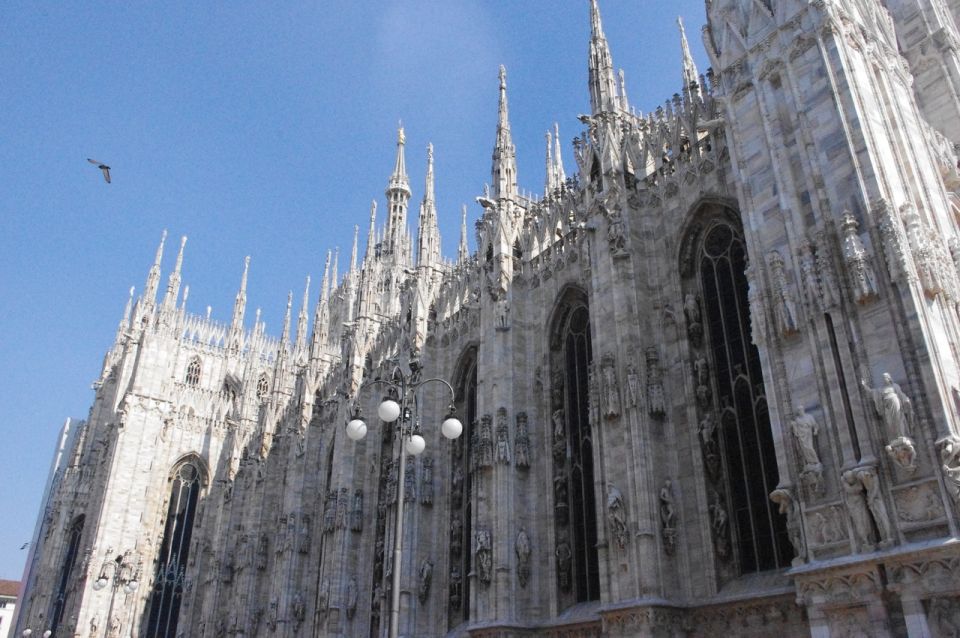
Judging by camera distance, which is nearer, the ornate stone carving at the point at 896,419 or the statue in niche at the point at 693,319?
the ornate stone carving at the point at 896,419

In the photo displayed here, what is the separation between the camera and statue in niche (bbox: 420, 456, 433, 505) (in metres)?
28.0

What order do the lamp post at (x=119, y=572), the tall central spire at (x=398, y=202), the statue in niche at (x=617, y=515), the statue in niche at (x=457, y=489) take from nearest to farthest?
the statue in niche at (x=617, y=515), the statue in niche at (x=457, y=489), the lamp post at (x=119, y=572), the tall central spire at (x=398, y=202)

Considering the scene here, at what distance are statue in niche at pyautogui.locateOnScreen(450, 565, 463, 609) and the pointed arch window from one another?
3938 centimetres

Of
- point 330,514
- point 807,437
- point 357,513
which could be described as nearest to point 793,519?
point 807,437

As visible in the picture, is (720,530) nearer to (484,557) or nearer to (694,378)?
(694,378)

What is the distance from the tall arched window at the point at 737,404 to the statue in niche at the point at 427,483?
488 inches

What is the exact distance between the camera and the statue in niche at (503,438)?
23.4m

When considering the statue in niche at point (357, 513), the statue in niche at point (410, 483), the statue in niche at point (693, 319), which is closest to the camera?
the statue in niche at point (693, 319)

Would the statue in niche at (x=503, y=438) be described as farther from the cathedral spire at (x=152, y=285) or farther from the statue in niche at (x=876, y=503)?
the cathedral spire at (x=152, y=285)

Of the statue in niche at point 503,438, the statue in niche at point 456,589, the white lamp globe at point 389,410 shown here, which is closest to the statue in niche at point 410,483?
the statue in niche at point 456,589

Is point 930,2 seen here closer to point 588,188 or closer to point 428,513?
point 588,188

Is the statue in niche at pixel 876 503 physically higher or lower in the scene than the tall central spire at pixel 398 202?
lower

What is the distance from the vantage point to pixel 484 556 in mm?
22516

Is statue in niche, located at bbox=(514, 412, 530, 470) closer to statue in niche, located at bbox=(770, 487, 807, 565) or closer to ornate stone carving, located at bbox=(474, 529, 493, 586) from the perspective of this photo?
ornate stone carving, located at bbox=(474, 529, 493, 586)
